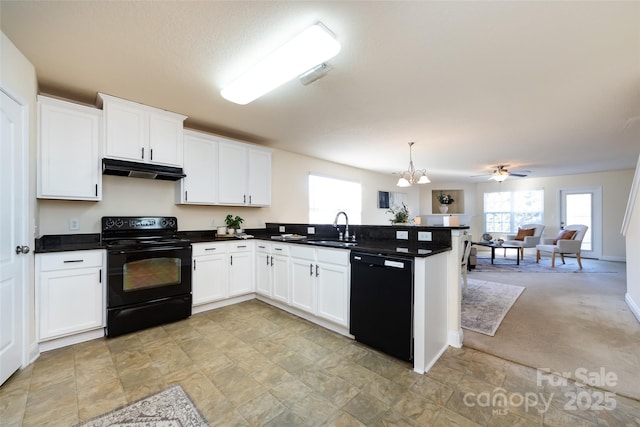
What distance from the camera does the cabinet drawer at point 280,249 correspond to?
10.3ft

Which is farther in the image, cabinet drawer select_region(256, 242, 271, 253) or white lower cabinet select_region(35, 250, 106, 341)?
cabinet drawer select_region(256, 242, 271, 253)

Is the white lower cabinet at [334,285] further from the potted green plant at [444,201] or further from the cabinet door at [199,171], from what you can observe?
the potted green plant at [444,201]

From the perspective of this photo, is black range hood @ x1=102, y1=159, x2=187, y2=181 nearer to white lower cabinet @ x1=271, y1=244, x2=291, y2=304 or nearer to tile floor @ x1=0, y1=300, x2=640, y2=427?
white lower cabinet @ x1=271, y1=244, x2=291, y2=304

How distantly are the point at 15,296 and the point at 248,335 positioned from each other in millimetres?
1810

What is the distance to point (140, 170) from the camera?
2.79m

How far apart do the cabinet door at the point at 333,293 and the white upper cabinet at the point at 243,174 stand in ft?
5.76

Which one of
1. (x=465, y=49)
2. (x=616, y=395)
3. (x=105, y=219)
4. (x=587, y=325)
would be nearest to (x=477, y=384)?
(x=616, y=395)

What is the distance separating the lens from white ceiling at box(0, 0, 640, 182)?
158 cm

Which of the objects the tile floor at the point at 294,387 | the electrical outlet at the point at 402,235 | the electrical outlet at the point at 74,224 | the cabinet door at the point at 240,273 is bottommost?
the tile floor at the point at 294,387

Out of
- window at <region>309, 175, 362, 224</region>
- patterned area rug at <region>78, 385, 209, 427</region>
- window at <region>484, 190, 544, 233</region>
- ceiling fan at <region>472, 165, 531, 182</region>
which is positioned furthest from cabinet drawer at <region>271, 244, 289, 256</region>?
window at <region>484, 190, 544, 233</region>

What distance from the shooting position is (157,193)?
331 centimetres

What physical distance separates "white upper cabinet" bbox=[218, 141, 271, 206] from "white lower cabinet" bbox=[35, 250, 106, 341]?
5.18 ft

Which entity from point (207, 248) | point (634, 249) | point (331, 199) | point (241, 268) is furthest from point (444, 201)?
point (207, 248)

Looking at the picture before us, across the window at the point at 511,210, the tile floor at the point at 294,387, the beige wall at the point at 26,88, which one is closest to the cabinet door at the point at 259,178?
the tile floor at the point at 294,387
